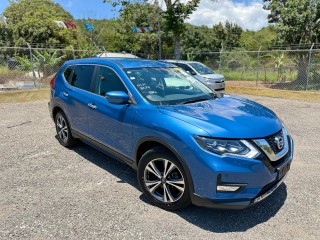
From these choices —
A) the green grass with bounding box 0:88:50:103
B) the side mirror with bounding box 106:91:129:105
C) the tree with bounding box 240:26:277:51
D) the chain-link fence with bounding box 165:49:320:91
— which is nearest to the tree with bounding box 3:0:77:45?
the chain-link fence with bounding box 165:49:320:91

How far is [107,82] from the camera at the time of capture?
3.97 m

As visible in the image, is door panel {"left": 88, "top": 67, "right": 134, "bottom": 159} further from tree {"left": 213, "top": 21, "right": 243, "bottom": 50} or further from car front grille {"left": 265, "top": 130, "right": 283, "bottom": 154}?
tree {"left": 213, "top": 21, "right": 243, "bottom": 50}

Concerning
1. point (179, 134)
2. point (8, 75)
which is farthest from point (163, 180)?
point (8, 75)

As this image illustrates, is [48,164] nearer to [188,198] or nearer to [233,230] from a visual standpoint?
[188,198]

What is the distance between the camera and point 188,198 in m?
2.91

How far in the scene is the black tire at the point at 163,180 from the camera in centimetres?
293

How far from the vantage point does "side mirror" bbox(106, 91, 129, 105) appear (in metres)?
3.37

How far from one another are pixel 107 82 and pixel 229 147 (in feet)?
6.94

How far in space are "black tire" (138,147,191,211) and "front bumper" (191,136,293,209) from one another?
20 cm

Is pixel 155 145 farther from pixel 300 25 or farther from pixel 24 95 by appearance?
pixel 300 25

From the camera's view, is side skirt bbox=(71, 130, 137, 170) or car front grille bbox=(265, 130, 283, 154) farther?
side skirt bbox=(71, 130, 137, 170)

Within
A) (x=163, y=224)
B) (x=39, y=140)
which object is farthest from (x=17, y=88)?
(x=163, y=224)

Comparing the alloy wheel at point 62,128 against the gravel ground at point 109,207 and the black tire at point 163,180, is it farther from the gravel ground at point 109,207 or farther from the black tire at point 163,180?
the black tire at point 163,180

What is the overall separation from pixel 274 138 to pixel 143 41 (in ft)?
108
